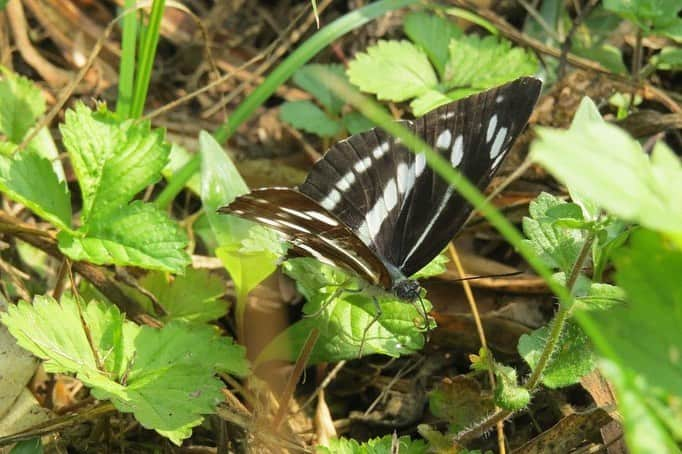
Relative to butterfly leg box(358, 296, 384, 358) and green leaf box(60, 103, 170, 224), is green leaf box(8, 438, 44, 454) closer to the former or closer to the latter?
green leaf box(60, 103, 170, 224)

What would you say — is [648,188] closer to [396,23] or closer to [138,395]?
[138,395]

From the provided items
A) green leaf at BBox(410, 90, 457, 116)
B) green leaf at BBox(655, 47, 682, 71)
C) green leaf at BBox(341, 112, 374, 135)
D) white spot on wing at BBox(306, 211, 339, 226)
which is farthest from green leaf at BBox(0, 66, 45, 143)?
green leaf at BBox(655, 47, 682, 71)

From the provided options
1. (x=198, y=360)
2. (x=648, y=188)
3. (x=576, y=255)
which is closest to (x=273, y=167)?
(x=198, y=360)

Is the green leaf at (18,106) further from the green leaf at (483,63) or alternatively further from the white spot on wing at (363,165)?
the green leaf at (483,63)

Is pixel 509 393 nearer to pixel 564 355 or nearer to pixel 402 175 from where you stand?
pixel 564 355

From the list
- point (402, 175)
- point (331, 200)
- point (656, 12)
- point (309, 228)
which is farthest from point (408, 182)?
point (656, 12)

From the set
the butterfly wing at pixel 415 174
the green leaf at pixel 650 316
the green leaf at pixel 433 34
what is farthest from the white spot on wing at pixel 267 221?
the green leaf at pixel 433 34
